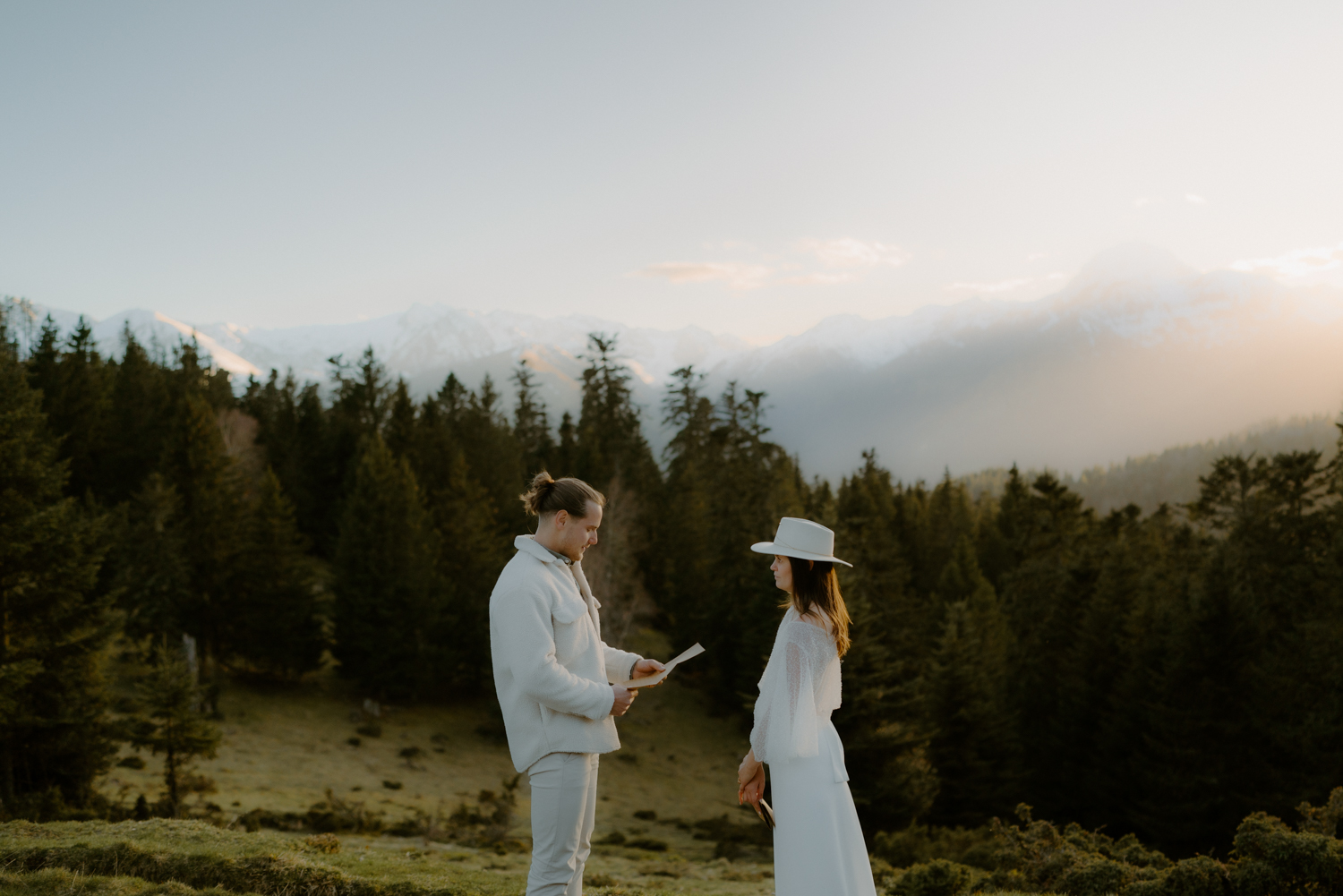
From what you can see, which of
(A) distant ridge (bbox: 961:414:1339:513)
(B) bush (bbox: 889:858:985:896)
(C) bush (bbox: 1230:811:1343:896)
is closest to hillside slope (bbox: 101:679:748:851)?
(B) bush (bbox: 889:858:985:896)

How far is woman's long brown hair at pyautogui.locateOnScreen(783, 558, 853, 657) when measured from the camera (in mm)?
4332

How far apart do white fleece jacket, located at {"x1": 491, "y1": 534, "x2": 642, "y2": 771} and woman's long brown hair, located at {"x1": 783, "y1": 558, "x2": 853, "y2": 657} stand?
118 centimetres

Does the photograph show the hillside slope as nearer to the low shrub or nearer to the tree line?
the tree line

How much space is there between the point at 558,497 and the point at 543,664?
913mm

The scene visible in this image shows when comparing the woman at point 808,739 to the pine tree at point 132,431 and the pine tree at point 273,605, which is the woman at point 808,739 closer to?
the pine tree at point 273,605

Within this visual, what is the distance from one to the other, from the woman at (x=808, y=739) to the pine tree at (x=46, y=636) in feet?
55.6

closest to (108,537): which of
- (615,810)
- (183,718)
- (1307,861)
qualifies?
A: (183,718)

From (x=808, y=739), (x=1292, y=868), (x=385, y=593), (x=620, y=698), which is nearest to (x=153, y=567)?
(x=385, y=593)

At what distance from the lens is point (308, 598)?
35.3m

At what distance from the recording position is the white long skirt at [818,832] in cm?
409

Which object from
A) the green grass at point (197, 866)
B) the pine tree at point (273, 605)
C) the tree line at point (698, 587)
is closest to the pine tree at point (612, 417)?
the tree line at point (698, 587)

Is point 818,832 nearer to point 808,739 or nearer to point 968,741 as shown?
Result: point 808,739

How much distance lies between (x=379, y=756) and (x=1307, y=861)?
98.9 ft

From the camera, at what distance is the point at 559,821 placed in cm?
387
